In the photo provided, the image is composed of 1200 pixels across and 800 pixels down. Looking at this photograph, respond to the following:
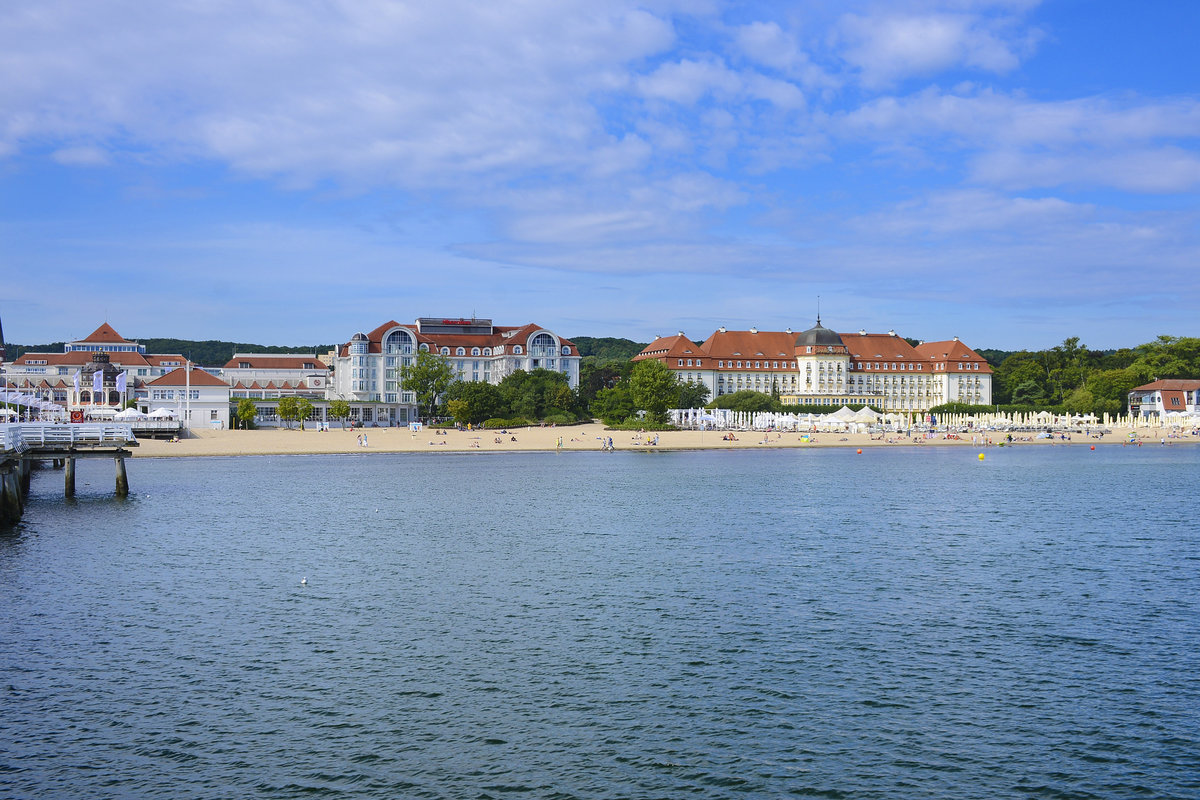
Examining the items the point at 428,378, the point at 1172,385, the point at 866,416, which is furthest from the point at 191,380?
the point at 1172,385

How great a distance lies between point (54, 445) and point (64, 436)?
3.23 feet

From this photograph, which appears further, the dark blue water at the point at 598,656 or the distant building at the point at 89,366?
the distant building at the point at 89,366

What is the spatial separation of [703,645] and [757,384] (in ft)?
402

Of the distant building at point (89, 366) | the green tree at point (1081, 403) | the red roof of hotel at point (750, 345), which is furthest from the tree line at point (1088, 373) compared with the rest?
the distant building at point (89, 366)

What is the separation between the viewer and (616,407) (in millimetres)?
96312

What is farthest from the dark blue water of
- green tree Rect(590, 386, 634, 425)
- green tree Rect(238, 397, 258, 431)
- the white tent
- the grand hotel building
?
the grand hotel building

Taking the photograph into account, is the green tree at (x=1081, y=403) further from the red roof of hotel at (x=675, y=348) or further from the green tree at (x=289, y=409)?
the green tree at (x=289, y=409)

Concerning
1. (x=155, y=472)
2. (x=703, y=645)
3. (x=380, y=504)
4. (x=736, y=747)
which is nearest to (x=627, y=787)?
(x=736, y=747)

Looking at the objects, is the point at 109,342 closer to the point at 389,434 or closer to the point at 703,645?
the point at 389,434

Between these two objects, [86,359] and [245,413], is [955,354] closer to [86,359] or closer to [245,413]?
[245,413]

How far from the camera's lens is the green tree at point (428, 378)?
101250mm

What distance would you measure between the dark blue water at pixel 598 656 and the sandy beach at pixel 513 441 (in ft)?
115

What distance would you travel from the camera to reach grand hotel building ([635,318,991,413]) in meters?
134

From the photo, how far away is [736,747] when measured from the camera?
12133mm
